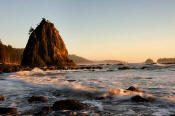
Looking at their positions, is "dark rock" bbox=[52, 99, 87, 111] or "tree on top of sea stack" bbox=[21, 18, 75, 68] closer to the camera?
"dark rock" bbox=[52, 99, 87, 111]

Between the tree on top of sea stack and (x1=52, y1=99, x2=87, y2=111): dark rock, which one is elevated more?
the tree on top of sea stack

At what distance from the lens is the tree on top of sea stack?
76.6 meters

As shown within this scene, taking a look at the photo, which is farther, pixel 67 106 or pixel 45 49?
pixel 45 49

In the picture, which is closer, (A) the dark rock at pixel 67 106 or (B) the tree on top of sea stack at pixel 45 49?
(A) the dark rock at pixel 67 106

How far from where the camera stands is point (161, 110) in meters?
5.50

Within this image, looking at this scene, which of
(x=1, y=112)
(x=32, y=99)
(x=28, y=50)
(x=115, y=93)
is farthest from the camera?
(x=28, y=50)

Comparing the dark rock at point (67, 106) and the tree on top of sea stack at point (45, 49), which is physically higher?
the tree on top of sea stack at point (45, 49)

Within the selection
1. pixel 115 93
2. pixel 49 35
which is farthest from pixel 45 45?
pixel 115 93

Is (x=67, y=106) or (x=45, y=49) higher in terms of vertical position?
(x=45, y=49)

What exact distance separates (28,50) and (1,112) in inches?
3093

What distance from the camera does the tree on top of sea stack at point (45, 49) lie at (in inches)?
3014

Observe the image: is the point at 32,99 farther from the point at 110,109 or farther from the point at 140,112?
the point at 140,112

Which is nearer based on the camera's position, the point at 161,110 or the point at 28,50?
the point at 161,110

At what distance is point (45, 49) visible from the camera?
78812 millimetres
